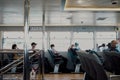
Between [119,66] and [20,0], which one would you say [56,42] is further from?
[119,66]

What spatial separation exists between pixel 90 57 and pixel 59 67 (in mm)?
5832

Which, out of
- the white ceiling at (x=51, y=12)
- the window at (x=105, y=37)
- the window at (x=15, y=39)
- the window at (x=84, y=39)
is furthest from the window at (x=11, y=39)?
the window at (x=105, y=37)

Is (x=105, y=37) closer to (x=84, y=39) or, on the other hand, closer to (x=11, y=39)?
(x=84, y=39)

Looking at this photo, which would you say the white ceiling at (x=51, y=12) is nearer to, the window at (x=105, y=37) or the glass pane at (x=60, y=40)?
the window at (x=105, y=37)

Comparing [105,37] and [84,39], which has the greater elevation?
[105,37]

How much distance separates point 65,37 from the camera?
12.1m

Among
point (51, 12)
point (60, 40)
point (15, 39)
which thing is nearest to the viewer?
point (51, 12)

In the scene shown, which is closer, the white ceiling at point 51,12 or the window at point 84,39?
the white ceiling at point 51,12

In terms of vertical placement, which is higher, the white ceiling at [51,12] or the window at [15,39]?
the white ceiling at [51,12]

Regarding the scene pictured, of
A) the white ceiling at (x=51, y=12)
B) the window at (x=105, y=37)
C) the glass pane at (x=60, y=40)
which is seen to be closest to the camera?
the white ceiling at (x=51, y=12)

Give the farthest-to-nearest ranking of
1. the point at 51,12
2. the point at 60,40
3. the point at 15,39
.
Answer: the point at 15,39
the point at 60,40
the point at 51,12

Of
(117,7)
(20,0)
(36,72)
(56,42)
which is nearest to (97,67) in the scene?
(36,72)

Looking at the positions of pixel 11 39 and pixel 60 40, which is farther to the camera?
pixel 11 39

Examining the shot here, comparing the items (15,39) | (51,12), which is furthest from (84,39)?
(51,12)
